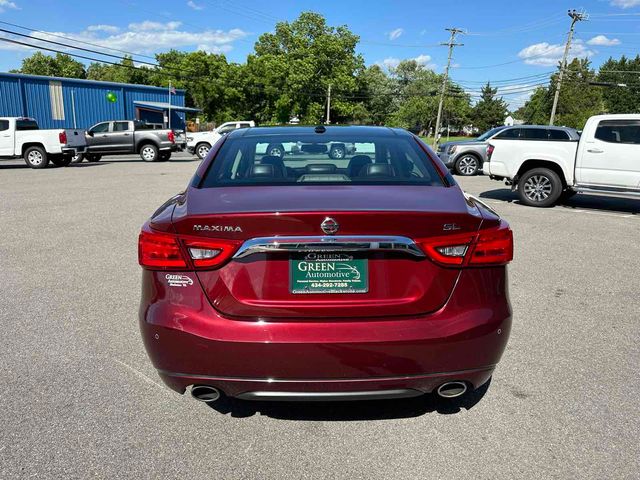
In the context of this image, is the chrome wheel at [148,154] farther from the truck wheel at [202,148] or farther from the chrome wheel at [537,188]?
the chrome wheel at [537,188]

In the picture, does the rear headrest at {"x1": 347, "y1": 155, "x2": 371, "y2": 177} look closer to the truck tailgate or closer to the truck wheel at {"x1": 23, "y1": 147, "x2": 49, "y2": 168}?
the truck tailgate

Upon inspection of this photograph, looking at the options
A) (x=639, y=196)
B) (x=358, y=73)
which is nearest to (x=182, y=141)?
(x=639, y=196)

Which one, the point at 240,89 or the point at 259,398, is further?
the point at 240,89

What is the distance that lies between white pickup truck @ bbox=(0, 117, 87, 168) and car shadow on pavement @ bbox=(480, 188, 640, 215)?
15200 millimetres

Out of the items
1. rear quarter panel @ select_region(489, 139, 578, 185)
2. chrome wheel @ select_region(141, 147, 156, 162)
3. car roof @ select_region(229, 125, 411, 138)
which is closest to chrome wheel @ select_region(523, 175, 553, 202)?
rear quarter panel @ select_region(489, 139, 578, 185)

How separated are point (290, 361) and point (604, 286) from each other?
446cm

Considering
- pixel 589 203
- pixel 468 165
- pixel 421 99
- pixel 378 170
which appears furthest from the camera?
pixel 421 99

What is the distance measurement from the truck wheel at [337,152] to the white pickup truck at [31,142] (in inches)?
717

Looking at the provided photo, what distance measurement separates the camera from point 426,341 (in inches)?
91.1

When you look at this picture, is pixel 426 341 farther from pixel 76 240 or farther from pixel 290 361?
pixel 76 240

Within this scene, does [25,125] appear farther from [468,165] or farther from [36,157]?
[468,165]

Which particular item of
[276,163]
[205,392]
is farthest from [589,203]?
[205,392]

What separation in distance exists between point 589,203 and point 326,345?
38.7ft

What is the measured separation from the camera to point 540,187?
1095 centimetres
